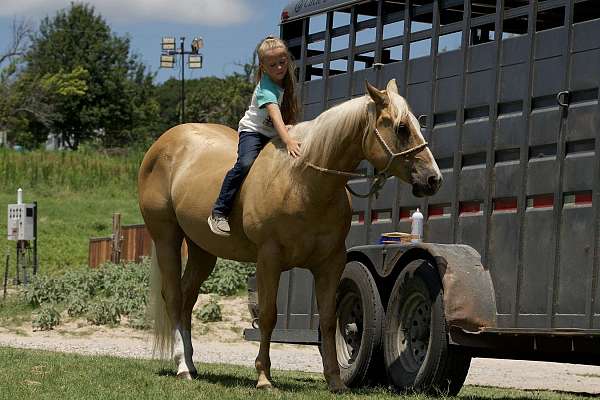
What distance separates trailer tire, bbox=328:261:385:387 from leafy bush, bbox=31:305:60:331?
975 cm

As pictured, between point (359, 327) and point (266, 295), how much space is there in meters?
1.52

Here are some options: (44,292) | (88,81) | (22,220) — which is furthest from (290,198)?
(88,81)

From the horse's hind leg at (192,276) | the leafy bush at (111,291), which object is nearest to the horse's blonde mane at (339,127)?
the horse's hind leg at (192,276)

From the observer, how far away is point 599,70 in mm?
8094

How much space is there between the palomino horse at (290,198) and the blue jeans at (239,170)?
66 millimetres

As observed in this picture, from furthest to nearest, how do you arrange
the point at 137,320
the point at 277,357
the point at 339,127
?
the point at 137,320 → the point at 277,357 → the point at 339,127

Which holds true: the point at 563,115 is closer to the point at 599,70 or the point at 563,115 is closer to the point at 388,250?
the point at 599,70

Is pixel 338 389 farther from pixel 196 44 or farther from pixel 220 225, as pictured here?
pixel 196 44

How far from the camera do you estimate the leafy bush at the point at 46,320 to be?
1941 centimetres

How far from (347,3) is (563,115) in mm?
3147

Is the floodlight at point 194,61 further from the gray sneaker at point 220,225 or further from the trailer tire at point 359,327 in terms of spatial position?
the gray sneaker at point 220,225

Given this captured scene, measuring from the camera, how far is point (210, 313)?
65.6 feet

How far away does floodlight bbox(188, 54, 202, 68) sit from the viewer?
46094 millimetres

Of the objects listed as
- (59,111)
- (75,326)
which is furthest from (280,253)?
(59,111)
